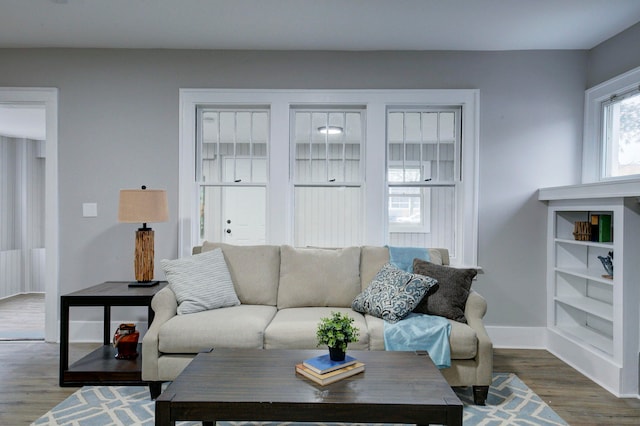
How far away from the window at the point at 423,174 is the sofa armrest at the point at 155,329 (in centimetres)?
202

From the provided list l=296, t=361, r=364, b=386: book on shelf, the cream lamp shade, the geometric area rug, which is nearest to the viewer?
l=296, t=361, r=364, b=386: book on shelf

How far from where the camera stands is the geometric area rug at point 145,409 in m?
2.41

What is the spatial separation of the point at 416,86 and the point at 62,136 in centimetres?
321

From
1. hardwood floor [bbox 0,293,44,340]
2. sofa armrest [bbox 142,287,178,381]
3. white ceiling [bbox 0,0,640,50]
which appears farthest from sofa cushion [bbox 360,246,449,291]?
hardwood floor [bbox 0,293,44,340]

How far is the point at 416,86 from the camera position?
388 cm

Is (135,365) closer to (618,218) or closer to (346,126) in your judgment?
(346,126)

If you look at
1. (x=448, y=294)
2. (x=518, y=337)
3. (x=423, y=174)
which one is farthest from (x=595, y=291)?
(x=423, y=174)

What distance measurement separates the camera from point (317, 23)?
10.9ft

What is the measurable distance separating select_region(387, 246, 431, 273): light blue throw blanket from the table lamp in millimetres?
1793

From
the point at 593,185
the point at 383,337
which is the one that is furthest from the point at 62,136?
the point at 593,185

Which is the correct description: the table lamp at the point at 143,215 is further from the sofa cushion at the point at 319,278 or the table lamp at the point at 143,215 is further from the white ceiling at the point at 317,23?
the white ceiling at the point at 317,23

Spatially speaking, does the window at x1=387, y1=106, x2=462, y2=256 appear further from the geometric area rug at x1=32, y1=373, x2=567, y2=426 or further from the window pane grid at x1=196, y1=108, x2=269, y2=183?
the geometric area rug at x1=32, y1=373, x2=567, y2=426

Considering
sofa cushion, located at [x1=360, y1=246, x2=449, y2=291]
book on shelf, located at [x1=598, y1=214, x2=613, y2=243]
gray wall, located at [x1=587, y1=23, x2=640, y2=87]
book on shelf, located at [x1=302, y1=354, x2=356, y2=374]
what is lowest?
book on shelf, located at [x1=302, y1=354, x2=356, y2=374]

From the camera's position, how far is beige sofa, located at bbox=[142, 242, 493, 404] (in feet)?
8.69
